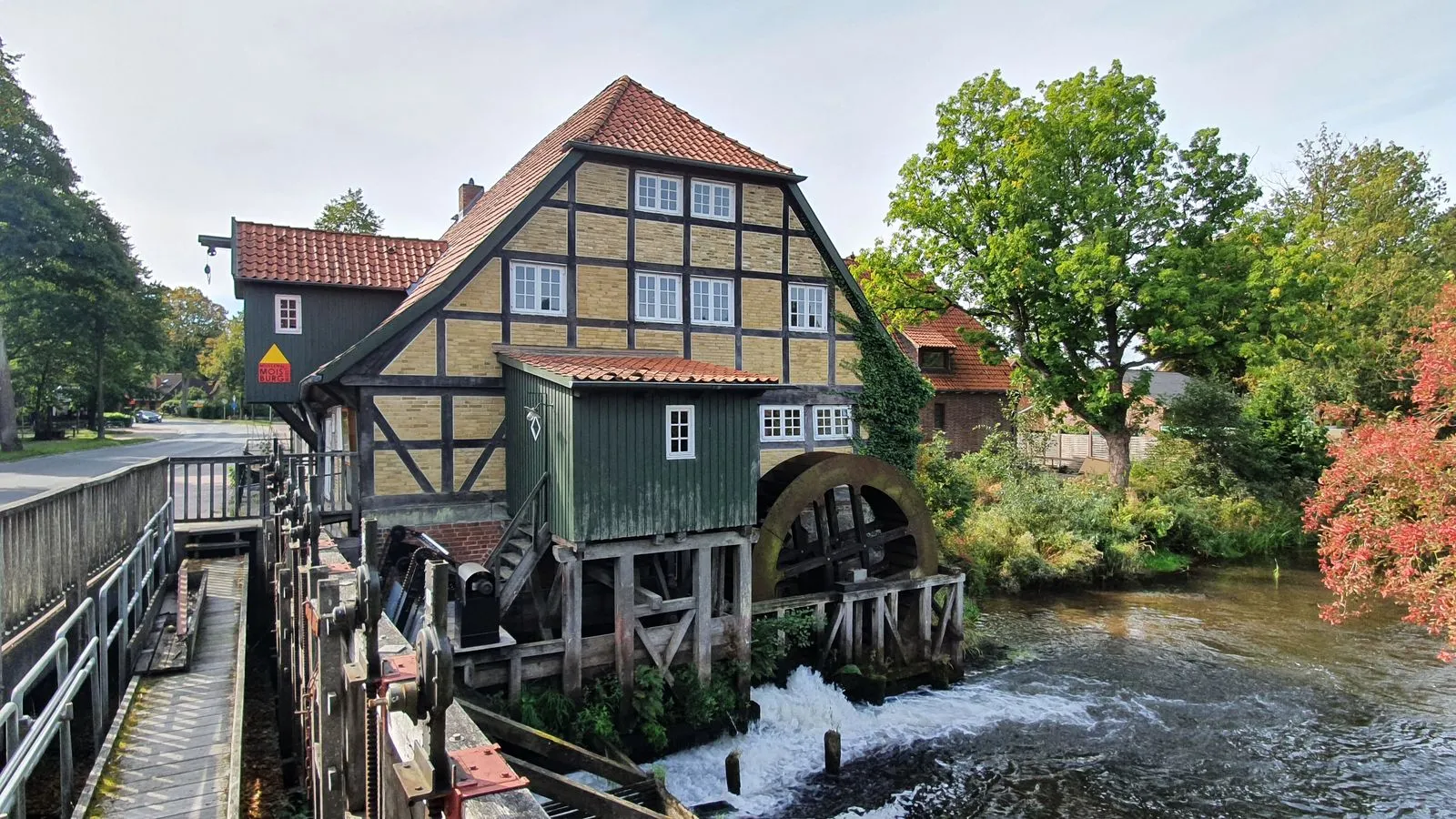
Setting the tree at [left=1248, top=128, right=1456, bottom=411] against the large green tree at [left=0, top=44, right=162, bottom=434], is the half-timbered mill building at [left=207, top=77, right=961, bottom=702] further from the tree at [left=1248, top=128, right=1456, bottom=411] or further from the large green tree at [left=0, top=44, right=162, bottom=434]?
the large green tree at [left=0, top=44, right=162, bottom=434]

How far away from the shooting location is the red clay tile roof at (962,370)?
23672 millimetres

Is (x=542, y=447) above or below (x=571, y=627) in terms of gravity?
above

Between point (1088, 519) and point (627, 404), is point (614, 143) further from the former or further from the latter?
point (1088, 519)

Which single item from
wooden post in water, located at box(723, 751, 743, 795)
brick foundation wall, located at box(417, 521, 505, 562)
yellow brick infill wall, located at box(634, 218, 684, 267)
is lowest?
wooden post in water, located at box(723, 751, 743, 795)

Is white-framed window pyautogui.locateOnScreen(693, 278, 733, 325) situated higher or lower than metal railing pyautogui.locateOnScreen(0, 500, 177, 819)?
higher

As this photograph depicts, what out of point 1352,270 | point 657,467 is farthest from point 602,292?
point 1352,270

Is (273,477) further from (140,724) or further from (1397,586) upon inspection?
(1397,586)

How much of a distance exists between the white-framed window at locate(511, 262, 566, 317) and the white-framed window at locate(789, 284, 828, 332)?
3.95 meters

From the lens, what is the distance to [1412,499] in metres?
9.15

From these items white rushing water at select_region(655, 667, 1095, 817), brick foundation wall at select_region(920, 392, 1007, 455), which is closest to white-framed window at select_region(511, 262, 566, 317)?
white rushing water at select_region(655, 667, 1095, 817)

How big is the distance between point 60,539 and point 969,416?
72.0 feet

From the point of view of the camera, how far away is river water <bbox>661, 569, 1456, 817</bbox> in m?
8.86

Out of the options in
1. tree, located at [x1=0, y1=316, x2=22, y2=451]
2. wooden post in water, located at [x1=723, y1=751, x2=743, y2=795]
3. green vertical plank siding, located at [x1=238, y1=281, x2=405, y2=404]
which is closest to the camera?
wooden post in water, located at [x1=723, y1=751, x2=743, y2=795]

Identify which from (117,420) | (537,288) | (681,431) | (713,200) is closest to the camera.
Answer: (681,431)
